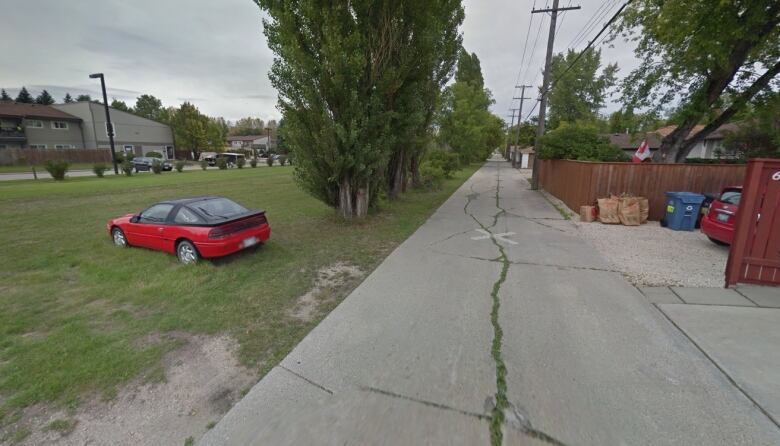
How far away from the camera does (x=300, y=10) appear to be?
7.38 m

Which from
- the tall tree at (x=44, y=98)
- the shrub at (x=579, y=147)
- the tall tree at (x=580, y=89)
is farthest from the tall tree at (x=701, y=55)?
the tall tree at (x=44, y=98)

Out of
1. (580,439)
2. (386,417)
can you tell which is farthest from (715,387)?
(386,417)

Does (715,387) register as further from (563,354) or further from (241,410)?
(241,410)

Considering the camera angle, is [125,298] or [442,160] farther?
[442,160]

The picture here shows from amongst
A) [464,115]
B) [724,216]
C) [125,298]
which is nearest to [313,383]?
[125,298]

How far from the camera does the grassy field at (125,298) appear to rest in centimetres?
298

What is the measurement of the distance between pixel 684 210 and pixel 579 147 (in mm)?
5739

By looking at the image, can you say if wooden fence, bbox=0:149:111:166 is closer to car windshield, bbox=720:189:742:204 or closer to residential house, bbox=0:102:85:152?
residential house, bbox=0:102:85:152

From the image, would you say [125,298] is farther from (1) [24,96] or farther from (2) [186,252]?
(1) [24,96]

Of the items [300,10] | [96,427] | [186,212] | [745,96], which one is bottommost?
[96,427]

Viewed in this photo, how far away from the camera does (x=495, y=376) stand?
113 inches

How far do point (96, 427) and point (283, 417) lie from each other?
139 cm

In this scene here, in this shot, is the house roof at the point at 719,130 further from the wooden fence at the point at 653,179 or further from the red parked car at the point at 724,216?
the red parked car at the point at 724,216

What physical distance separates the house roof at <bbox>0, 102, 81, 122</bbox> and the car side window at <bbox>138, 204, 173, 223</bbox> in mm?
47066
